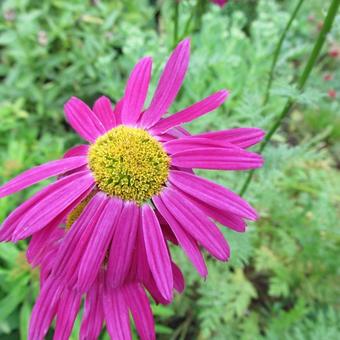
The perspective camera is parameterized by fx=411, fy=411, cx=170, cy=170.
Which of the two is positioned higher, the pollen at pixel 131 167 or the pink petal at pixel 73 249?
the pollen at pixel 131 167

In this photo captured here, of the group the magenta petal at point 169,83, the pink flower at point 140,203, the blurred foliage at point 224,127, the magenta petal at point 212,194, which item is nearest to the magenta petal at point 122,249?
the pink flower at point 140,203

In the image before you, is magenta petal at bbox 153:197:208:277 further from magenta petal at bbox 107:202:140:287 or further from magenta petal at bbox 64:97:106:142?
magenta petal at bbox 64:97:106:142

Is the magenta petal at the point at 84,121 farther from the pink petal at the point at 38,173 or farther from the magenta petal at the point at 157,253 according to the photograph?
the magenta petal at the point at 157,253

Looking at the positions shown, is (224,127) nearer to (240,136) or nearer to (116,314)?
(240,136)

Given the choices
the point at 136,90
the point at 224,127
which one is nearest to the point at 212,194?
the point at 136,90

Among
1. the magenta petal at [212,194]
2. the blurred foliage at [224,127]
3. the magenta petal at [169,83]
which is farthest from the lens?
the blurred foliage at [224,127]
